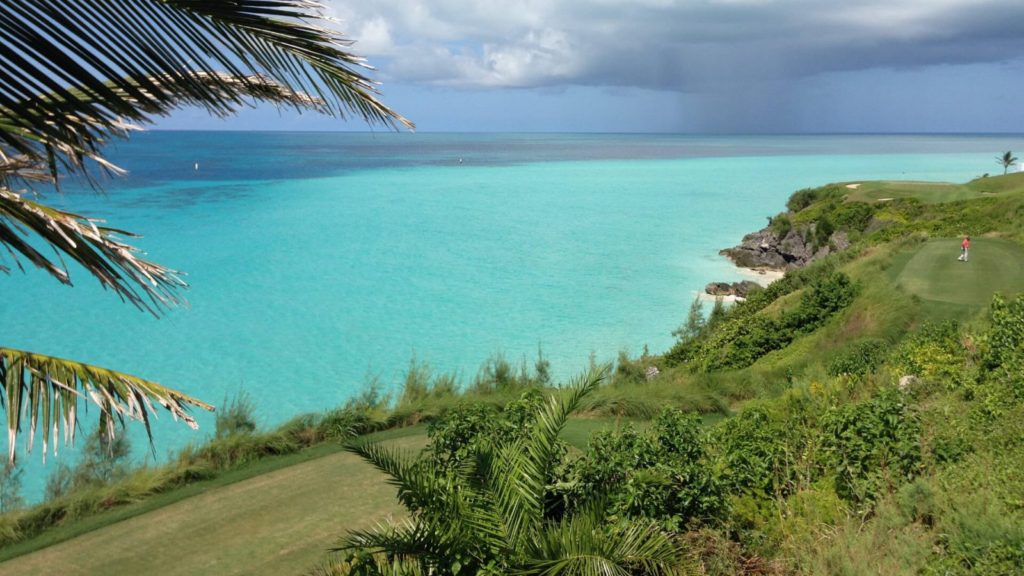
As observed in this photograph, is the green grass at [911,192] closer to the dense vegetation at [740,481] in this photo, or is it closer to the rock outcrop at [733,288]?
the rock outcrop at [733,288]

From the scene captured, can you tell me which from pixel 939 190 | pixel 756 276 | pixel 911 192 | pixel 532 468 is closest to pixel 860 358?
pixel 532 468

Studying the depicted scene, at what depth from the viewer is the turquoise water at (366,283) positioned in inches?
1023

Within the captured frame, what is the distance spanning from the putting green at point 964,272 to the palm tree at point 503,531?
44.4ft

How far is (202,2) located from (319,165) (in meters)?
111

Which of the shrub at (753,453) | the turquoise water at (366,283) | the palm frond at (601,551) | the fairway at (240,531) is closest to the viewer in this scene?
the palm frond at (601,551)

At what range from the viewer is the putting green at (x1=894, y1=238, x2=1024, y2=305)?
55.4ft

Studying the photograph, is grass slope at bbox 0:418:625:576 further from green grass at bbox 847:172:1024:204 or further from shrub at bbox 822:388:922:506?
green grass at bbox 847:172:1024:204

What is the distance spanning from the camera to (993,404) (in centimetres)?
813

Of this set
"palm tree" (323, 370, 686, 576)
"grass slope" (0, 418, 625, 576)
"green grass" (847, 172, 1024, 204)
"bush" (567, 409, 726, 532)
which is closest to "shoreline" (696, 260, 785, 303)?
"green grass" (847, 172, 1024, 204)

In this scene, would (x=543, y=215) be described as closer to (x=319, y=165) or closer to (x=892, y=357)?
(x=892, y=357)

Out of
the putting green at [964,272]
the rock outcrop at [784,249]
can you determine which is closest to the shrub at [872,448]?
the putting green at [964,272]

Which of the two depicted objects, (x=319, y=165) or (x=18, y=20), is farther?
(x=319, y=165)

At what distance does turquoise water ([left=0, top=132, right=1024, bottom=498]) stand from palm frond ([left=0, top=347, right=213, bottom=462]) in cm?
333

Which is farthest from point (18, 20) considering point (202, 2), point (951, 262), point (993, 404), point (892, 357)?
point (951, 262)
